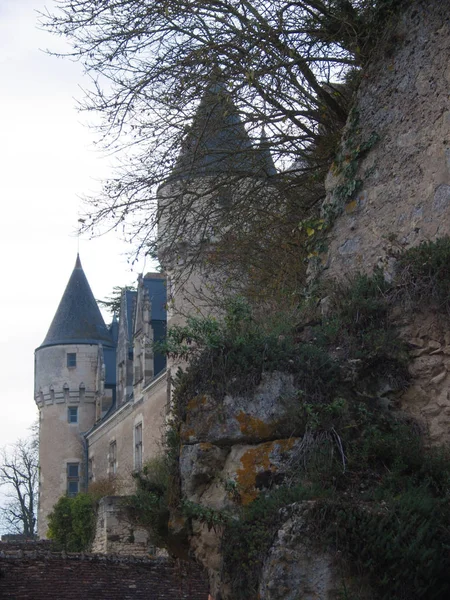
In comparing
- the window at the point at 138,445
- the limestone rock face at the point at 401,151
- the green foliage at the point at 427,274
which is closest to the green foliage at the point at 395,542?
the green foliage at the point at 427,274

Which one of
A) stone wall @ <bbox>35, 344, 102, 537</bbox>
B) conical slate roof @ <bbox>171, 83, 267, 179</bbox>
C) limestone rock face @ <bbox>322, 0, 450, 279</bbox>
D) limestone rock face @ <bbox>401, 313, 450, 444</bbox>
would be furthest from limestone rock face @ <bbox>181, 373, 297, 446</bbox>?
stone wall @ <bbox>35, 344, 102, 537</bbox>

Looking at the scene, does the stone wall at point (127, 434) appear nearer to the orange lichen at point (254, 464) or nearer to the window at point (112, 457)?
the window at point (112, 457)

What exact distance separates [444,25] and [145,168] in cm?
406

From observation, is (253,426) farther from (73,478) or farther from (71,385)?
(71,385)

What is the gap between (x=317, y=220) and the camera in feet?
30.5

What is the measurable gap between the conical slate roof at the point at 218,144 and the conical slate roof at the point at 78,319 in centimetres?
2990

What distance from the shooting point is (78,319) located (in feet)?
140

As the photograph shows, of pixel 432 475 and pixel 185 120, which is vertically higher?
pixel 185 120

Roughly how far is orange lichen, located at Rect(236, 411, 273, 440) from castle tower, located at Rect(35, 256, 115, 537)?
3407 centimetres

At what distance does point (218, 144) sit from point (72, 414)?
30.8 metres

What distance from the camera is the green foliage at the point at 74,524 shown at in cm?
2633

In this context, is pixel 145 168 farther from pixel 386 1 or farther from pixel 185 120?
pixel 386 1

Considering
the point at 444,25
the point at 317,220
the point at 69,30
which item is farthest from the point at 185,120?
the point at 444,25

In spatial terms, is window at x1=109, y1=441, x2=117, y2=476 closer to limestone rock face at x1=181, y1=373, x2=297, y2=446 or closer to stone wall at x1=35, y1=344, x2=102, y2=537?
stone wall at x1=35, y1=344, x2=102, y2=537
